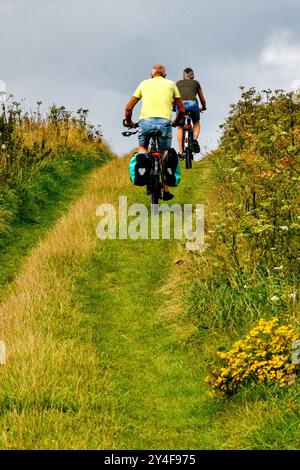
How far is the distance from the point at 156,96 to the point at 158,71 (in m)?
0.61

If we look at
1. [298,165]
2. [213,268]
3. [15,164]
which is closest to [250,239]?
[213,268]

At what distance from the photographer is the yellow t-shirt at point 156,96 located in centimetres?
1112

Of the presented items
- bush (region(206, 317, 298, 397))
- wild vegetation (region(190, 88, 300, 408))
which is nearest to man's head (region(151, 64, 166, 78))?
wild vegetation (region(190, 88, 300, 408))

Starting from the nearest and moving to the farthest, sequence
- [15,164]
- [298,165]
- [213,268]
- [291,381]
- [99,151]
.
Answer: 1. [291,381]
2. [213,268]
3. [298,165]
4. [15,164]
5. [99,151]

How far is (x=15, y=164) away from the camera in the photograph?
48.5 ft

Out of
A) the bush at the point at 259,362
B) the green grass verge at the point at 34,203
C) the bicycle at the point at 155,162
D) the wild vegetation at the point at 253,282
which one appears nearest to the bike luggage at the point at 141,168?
the bicycle at the point at 155,162

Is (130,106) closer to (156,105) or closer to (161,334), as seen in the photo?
(156,105)

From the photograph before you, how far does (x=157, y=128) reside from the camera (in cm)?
1120

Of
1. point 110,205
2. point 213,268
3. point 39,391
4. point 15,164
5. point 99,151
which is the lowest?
point 39,391

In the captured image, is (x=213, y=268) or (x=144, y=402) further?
(x=213, y=268)

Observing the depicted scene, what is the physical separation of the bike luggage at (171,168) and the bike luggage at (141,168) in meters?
0.33
